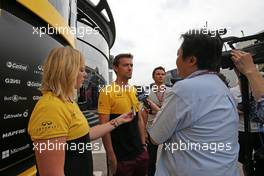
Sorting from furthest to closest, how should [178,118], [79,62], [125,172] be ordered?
[125,172], [79,62], [178,118]

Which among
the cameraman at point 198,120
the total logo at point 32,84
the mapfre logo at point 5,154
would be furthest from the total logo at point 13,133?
the cameraman at point 198,120

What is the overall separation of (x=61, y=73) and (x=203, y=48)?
34.1 inches

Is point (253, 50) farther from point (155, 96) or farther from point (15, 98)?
point (155, 96)

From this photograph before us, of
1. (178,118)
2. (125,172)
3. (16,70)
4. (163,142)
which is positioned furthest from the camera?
(125,172)

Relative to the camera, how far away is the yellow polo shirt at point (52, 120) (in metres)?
1.70

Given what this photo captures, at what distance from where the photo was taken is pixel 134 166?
319cm

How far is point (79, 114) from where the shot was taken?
2.01 meters

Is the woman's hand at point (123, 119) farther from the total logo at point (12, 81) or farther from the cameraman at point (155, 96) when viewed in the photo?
the cameraman at point (155, 96)

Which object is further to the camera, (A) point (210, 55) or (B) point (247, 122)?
(B) point (247, 122)

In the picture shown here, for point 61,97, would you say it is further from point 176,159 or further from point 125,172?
point 125,172

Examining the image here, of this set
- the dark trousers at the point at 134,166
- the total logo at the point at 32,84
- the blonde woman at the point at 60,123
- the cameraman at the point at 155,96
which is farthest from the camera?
the cameraman at the point at 155,96

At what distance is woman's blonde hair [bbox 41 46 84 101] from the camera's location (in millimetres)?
1888

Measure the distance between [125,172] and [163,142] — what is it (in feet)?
4.56

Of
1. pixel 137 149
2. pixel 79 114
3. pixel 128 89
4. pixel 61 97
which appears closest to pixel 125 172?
pixel 137 149
